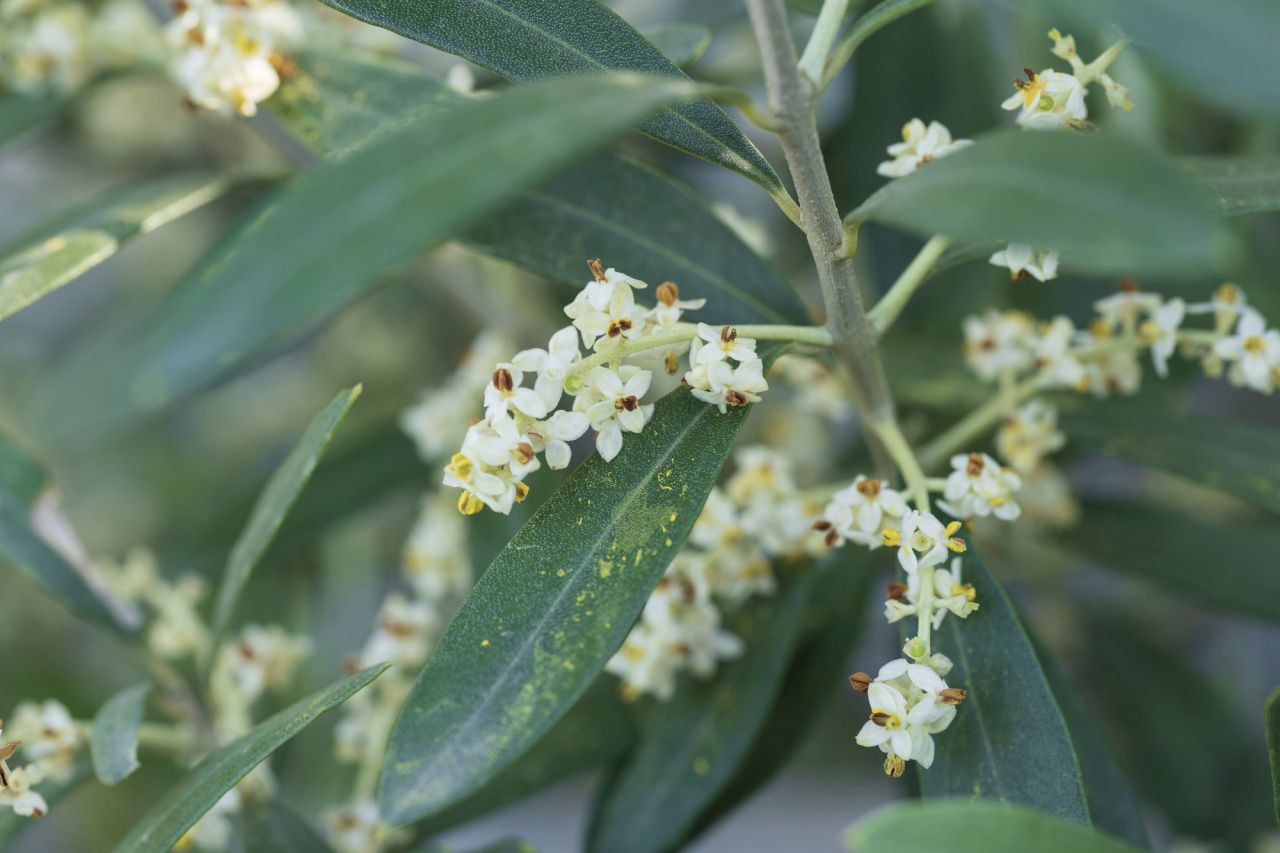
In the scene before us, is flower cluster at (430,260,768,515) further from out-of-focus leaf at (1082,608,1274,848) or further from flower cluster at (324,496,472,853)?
out-of-focus leaf at (1082,608,1274,848)

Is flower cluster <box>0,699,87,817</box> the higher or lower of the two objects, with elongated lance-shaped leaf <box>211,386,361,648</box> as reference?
lower

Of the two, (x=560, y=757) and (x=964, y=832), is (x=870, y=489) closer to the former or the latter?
(x=964, y=832)

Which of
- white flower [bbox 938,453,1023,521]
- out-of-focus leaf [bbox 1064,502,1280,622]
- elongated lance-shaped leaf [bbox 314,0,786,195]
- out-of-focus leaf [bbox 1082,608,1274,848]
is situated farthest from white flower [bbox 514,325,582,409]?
out-of-focus leaf [bbox 1082,608,1274,848]

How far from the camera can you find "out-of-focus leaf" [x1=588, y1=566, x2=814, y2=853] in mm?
831

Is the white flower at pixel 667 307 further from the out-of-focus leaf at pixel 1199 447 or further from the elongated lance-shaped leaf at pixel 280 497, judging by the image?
the out-of-focus leaf at pixel 1199 447

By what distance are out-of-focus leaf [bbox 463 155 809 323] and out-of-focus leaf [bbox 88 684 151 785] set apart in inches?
14.2

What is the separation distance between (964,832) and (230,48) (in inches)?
26.2

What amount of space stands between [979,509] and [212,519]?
80 centimetres

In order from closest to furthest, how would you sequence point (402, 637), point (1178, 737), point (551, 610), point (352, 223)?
point (352, 223), point (551, 610), point (402, 637), point (1178, 737)

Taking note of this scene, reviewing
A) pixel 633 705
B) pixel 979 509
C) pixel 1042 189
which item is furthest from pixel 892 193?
pixel 633 705

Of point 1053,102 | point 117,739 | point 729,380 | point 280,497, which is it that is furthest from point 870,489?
point 117,739

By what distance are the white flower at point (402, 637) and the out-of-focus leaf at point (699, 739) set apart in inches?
7.3

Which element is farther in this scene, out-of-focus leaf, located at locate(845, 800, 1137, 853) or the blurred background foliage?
the blurred background foliage

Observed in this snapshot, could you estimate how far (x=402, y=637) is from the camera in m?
0.92
